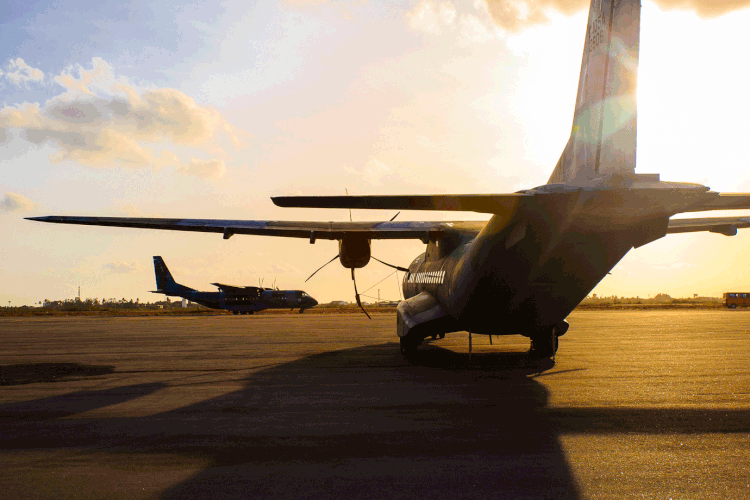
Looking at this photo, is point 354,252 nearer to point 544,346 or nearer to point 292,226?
point 292,226

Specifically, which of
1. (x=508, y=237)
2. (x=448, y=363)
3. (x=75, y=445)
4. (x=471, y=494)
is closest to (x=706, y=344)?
(x=448, y=363)

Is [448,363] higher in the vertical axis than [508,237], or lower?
lower

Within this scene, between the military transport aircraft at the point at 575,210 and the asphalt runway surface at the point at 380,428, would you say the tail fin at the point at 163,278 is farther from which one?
the military transport aircraft at the point at 575,210

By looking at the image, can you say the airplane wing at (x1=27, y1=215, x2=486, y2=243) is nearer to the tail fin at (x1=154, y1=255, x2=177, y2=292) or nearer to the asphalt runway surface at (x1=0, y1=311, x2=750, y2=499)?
the asphalt runway surface at (x1=0, y1=311, x2=750, y2=499)

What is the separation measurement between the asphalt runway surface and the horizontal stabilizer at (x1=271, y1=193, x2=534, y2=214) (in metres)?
3.04

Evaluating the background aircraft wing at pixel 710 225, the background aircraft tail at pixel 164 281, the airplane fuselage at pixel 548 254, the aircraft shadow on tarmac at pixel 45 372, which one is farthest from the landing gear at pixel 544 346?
the background aircraft tail at pixel 164 281

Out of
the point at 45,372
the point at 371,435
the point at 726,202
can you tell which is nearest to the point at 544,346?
the point at 726,202

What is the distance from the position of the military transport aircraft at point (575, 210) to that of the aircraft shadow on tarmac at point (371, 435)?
6.34 feet

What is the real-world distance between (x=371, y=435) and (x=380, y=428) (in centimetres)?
38

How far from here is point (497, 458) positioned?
18.4 ft

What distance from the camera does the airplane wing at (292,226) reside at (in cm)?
1446

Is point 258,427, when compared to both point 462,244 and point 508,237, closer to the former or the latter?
point 508,237

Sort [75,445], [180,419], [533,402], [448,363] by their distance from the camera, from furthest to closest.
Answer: [448,363], [533,402], [180,419], [75,445]

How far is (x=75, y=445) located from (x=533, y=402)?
674cm
